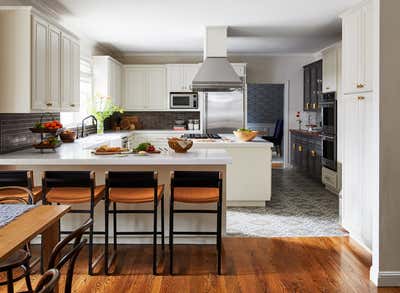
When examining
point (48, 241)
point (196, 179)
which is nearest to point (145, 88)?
point (196, 179)

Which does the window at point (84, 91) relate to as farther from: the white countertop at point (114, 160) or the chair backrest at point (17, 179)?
the chair backrest at point (17, 179)

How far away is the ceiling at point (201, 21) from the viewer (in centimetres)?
575

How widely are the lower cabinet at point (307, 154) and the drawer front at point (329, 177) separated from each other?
10.2 inches

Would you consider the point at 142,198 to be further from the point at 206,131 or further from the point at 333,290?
the point at 206,131

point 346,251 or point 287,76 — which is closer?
point 346,251

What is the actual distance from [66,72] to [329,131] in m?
4.26

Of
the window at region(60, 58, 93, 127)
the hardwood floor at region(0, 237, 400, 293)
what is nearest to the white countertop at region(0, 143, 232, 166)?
the hardwood floor at region(0, 237, 400, 293)

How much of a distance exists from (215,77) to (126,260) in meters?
3.53

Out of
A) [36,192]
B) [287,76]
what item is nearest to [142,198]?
[36,192]

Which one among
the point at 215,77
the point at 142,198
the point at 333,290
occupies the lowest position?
the point at 333,290

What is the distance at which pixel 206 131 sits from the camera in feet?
30.5

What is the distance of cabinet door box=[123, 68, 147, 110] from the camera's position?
32.0ft

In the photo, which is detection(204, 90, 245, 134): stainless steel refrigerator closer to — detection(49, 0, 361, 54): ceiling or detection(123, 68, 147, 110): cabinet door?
detection(49, 0, 361, 54): ceiling

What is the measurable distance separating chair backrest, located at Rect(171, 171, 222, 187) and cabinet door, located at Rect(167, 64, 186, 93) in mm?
5934
